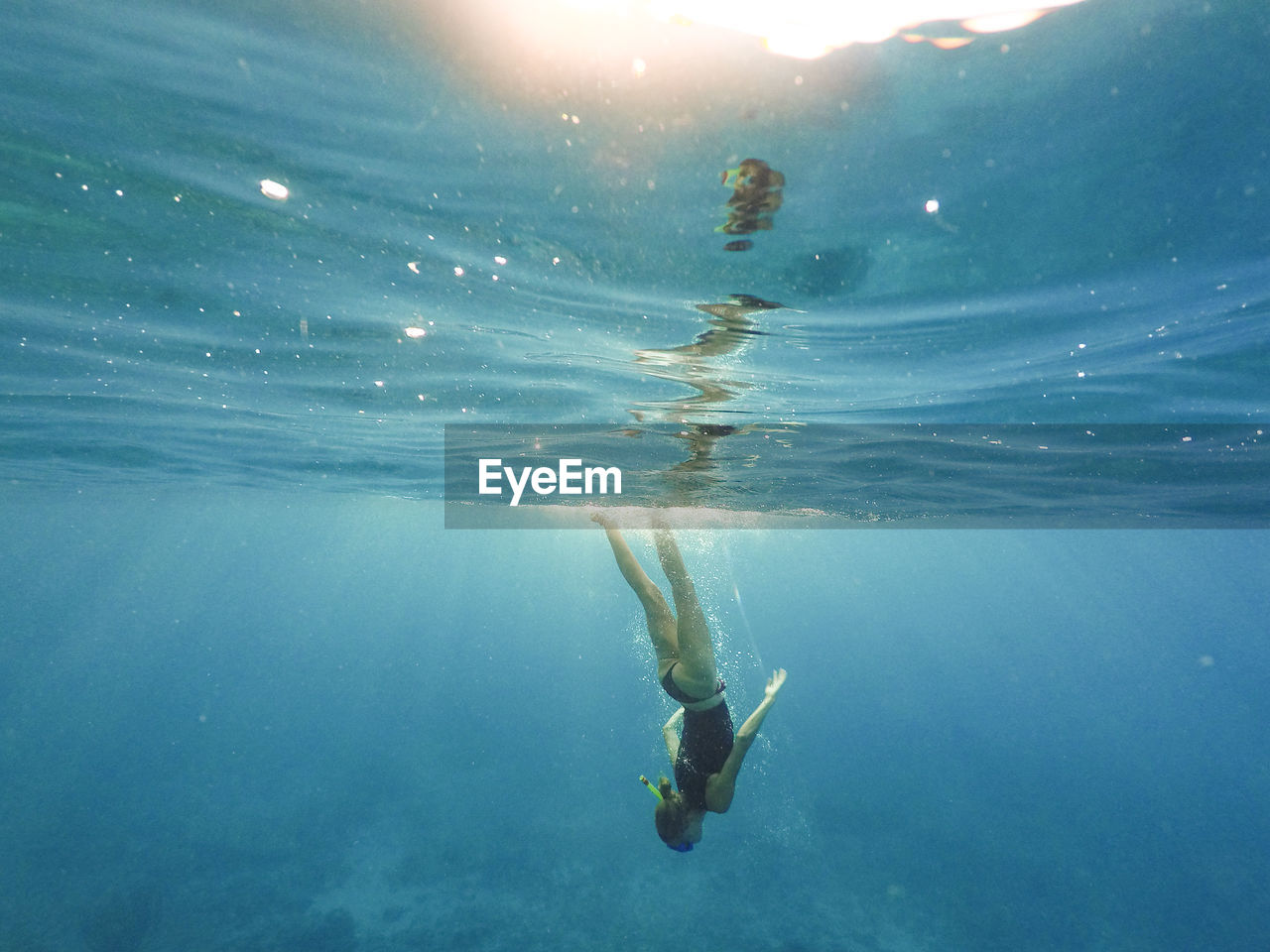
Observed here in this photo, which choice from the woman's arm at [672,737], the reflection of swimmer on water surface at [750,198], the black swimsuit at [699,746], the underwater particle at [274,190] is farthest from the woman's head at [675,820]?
the underwater particle at [274,190]

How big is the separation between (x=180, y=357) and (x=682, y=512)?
18869 mm

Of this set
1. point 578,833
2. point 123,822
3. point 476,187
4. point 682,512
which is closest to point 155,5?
point 476,187

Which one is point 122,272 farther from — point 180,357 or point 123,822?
point 123,822

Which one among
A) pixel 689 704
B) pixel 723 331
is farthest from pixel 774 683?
pixel 723 331

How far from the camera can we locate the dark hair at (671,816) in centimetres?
698

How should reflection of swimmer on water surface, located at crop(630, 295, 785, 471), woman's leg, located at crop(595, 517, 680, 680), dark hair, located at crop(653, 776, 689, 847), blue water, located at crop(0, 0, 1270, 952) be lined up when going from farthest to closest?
woman's leg, located at crop(595, 517, 680, 680), reflection of swimmer on water surface, located at crop(630, 295, 785, 471), dark hair, located at crop(653, 776, 689, 847), blue water, located at crop(0, 0, 1270, 952)

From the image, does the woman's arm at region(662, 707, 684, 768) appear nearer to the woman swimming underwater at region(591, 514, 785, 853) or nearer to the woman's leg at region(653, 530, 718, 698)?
the woman swimming underwater at region(591, 514, 785, 853)

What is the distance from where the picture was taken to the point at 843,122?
4574 mm

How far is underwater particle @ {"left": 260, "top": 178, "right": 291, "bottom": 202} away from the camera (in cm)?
569

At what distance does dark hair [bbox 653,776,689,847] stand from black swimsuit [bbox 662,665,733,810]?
36 cm

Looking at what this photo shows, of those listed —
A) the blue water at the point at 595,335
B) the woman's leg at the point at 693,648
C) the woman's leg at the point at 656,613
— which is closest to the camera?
the blue water at the point at 595,335

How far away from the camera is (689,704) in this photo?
777 cm

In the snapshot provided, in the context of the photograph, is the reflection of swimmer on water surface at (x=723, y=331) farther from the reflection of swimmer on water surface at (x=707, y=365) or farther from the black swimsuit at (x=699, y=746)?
the black swimsuit at (x=699, y=746)

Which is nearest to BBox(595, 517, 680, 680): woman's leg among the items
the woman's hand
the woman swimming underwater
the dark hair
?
the woman swimming underwater
